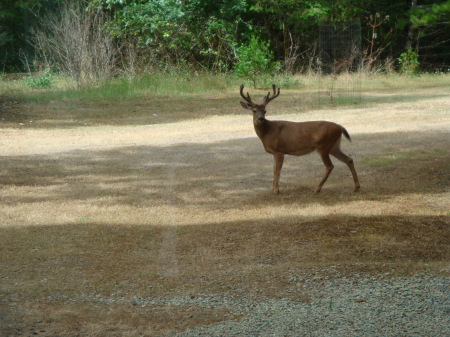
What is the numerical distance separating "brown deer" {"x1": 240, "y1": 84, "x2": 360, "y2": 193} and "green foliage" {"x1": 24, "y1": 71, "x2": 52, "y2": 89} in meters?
14.9

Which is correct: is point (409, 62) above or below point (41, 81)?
above

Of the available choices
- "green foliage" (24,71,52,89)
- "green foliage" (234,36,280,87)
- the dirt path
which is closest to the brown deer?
the dirt path

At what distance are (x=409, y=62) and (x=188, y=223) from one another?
71.7 ft

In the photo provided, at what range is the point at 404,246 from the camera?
689 centimetres

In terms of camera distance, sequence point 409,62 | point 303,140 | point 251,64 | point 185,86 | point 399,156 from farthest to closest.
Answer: point 409,62 < point 251,64 < point 185,86 < point 399,156 < point 303,140

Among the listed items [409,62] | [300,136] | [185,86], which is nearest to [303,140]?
[300,136]

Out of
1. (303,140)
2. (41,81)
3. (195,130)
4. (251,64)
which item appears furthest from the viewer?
(41,81)

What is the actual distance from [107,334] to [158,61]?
2177cm

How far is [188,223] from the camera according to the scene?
793 cm

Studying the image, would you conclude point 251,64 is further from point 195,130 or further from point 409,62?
point 409,62

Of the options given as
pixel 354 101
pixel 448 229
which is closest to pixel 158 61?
pixel 354 101

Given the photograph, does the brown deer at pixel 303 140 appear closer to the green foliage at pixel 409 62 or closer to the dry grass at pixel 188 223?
the dry grass at pixel 188 223

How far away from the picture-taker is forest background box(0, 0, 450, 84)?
74.4 feet

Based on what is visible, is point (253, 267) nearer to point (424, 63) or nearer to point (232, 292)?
point (232, 292)
